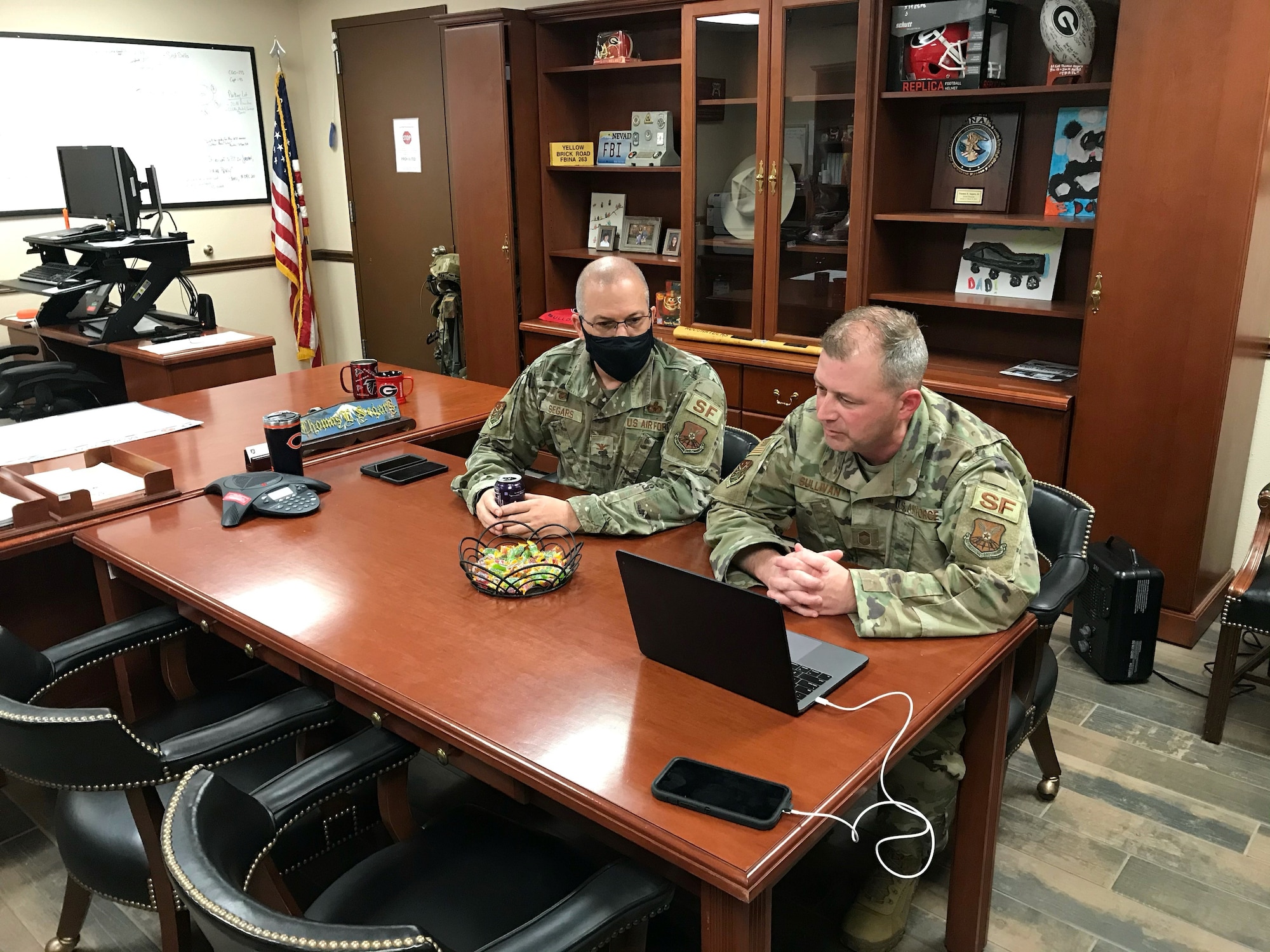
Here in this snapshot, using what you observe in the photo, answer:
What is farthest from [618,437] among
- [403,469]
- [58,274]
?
[58,274]

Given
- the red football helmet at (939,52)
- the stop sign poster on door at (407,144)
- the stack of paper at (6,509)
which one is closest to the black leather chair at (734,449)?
the stack of paper at (6,509)

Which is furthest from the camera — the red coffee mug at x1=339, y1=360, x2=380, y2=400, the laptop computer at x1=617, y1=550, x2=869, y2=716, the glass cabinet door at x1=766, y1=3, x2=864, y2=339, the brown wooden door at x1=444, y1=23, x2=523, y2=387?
the brown wooden door at x1=444, y1=23, x2=523, y2=387

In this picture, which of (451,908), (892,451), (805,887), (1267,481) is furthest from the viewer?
(1267,481)

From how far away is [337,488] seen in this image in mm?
2357

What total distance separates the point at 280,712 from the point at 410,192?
4.41m

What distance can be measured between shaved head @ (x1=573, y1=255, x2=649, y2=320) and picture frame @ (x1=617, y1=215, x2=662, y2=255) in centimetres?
229

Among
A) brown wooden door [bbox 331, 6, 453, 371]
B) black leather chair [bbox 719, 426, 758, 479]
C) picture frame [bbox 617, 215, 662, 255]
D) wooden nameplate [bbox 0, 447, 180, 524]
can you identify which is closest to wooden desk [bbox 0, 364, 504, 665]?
wooden nameplate [bbox 0, 447, 180, 524]

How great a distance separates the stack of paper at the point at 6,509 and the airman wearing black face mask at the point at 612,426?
38.1 inches

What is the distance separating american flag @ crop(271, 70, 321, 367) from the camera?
18.8 ft

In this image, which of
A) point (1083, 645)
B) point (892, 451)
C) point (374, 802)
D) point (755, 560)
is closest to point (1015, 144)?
point (1083, 645)

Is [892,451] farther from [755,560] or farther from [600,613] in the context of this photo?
[600,613]

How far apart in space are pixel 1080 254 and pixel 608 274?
2020mm

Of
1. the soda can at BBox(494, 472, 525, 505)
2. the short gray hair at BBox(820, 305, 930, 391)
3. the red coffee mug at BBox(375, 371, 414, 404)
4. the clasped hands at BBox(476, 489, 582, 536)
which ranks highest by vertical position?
the short gray hair at BBox(820, 305, 930, 391)

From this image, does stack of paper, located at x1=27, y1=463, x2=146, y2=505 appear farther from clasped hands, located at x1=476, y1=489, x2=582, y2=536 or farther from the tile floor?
clasped hands, located at x1=476, y1=489, x2=582, y2=536
